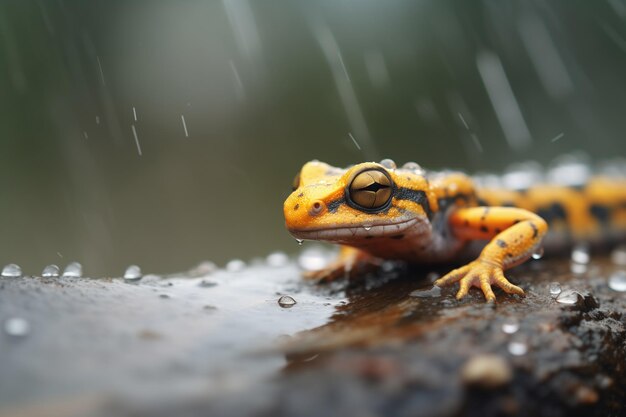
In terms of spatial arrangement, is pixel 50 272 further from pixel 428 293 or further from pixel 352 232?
pixel 428 293

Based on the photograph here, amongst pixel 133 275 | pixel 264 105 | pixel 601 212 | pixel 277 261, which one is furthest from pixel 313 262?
pixel 264 105

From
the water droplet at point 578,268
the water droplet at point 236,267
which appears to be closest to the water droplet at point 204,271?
the water droplet at point 236,267

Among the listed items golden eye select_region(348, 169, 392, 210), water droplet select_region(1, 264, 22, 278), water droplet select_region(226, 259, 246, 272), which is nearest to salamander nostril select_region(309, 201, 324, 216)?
golden eye select_region(348, 169, 392, 210)

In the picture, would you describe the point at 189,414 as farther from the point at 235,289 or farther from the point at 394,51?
the point at 394,51

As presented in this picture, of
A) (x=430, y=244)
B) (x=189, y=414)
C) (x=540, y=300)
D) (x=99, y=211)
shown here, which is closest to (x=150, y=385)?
(x=189, y=414)

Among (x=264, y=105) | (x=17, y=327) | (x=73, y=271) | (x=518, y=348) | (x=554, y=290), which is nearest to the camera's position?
(x=17, y=327)

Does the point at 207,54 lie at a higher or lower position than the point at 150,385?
higher
